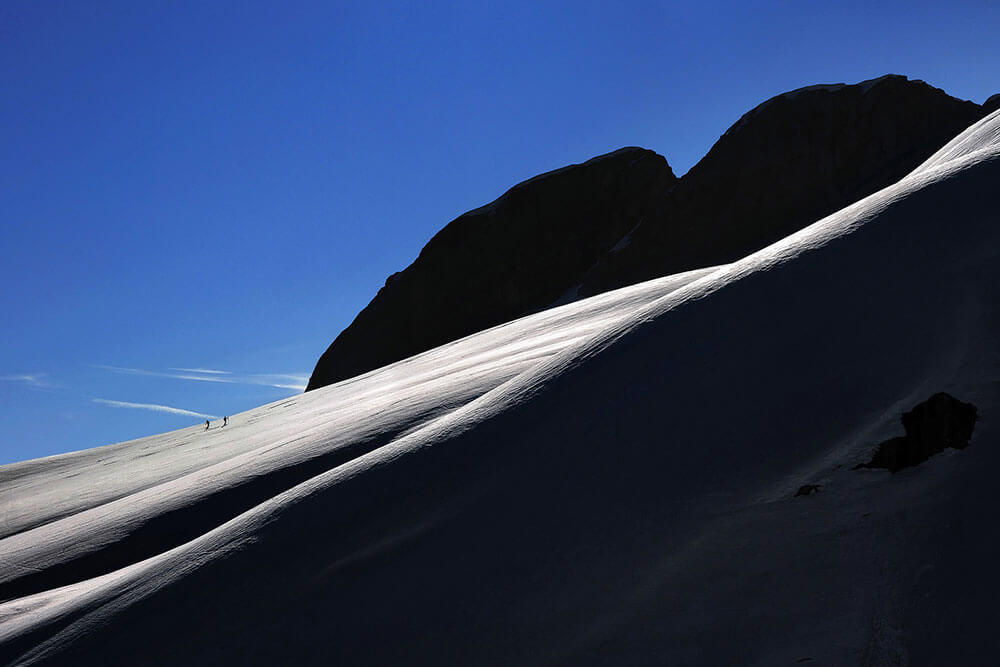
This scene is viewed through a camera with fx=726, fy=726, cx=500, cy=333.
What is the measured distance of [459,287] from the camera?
151 feet

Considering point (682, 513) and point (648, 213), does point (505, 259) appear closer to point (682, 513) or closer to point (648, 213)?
point (648, 213)

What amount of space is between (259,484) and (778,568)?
13.6 ft

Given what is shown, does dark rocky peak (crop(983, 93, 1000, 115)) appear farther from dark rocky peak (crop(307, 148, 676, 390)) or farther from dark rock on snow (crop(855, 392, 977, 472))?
dark rock on snow (crop(855, 392, 977, 472))

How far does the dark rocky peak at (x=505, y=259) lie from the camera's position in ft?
147

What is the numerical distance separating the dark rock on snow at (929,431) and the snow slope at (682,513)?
0.18 ft

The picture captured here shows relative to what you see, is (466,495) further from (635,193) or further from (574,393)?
(635,193)

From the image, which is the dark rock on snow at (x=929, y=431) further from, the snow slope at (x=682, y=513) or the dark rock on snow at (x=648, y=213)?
the dark rock on snow at (x=648, y=213)

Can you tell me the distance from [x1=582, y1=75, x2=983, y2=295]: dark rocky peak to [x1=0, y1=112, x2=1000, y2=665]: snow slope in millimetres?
36902

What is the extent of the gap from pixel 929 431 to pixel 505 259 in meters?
Answer: 43.5

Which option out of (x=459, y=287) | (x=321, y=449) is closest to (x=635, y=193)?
(x=459, y=287)

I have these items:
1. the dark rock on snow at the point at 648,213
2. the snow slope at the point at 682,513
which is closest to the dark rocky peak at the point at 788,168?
the dark rock on snow at the point at 648,213

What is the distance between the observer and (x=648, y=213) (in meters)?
43.8

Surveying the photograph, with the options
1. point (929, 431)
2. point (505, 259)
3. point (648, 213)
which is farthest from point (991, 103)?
point (929, 431)

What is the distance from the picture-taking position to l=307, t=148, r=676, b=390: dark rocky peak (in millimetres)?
44812
